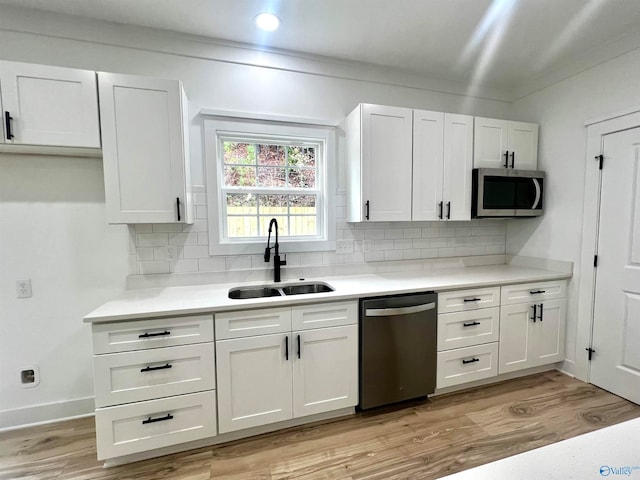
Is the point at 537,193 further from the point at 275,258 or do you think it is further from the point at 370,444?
the point at 370,444

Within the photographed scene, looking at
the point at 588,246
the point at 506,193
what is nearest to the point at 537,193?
the point at 506,193

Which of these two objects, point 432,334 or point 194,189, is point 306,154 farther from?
point 432,334

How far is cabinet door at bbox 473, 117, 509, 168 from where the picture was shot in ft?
8.73

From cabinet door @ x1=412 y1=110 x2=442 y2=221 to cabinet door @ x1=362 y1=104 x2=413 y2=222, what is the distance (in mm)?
68

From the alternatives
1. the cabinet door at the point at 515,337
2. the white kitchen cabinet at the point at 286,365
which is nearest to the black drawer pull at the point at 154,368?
the white kitchen cabinet at the point at 286,365

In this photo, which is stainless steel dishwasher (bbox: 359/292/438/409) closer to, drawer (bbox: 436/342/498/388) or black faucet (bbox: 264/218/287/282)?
drawer (bbox: 436/342/498/388)

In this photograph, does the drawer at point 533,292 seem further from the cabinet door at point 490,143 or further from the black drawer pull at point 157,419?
the black drawer pull at point 157,419

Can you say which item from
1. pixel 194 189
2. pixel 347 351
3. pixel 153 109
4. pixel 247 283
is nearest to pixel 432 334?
pixel 347 351

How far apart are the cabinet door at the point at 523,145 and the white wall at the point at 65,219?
7.99ft

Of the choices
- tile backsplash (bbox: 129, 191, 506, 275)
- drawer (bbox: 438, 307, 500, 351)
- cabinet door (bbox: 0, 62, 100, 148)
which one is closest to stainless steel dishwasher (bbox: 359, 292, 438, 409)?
drawer (bbox: 438, 307, 500, 351)

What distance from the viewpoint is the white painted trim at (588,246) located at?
2.45 m

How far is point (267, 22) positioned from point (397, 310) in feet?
7.16

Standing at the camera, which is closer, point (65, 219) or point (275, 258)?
point (65, 219)

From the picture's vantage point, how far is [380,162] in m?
2.41
